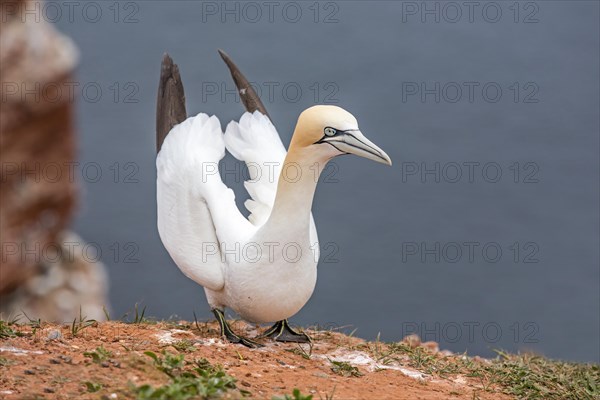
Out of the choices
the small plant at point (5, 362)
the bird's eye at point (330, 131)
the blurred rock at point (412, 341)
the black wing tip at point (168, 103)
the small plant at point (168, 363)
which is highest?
the black wing tip at point (168, 103)

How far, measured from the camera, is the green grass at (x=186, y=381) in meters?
3.84

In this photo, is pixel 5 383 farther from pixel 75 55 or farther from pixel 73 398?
pixel 75 55

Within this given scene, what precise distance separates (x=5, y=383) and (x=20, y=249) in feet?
23.9

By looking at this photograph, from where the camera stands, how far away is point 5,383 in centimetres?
404

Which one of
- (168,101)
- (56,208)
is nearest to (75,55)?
(56,208)

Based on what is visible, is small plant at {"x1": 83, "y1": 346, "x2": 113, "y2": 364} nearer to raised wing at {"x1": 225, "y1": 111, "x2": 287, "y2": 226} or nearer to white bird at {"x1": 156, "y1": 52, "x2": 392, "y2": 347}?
white bird at {"x1": 156, "y1": 52, "x2": 392, "y2": 347}

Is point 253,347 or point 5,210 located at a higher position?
point 5,210

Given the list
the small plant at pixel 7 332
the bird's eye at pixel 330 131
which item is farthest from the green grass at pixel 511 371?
the small plant at pixel 7 332

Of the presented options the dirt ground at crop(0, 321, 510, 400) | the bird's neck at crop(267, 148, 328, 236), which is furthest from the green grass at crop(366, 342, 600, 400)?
the bird's neck at crop(267, 148, 328, 236)

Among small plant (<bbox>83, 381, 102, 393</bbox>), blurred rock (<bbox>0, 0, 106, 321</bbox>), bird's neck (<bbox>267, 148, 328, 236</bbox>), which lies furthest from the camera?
blurred rock (<bbox>0, 0, 106, 321</bbox>)

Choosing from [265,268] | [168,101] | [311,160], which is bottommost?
[265,268]

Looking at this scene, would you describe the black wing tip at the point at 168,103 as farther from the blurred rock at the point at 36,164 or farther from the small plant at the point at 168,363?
the blurred rock at the point at 36,164

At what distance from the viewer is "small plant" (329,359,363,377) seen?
495cm

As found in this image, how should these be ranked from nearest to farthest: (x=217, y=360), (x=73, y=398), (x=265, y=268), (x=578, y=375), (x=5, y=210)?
1. (x=73, y=398)
2. (x=217, y=360)
3. (x=265, y=268)
4. (x=578, y=375)
5. (x=5, y=210)
